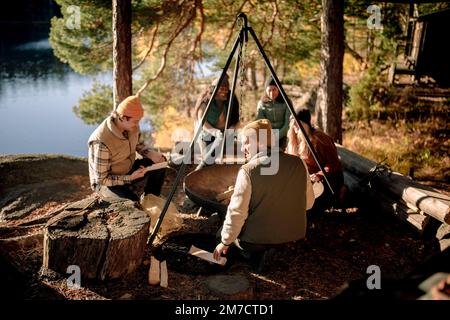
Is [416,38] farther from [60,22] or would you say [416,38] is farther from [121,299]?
[121,299]

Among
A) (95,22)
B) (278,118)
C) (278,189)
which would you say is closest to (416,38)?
(278,118)

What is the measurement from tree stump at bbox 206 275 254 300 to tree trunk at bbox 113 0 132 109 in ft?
13.8

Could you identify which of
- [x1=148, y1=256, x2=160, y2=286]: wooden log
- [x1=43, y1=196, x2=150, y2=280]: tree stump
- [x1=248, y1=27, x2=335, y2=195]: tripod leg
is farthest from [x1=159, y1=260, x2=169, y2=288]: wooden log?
[x1=248, y1=27, x2=335, y2=195]: tripod leg

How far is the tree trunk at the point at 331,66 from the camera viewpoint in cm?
629

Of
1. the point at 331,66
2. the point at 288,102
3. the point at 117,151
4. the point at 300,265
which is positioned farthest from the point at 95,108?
the point at 300,265

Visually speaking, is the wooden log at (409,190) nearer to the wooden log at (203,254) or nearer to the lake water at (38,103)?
the wooden log at (203,254)

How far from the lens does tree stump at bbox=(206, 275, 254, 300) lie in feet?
10.7

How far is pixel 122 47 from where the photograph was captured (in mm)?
6379

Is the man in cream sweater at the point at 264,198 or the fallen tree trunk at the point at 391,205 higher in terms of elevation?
the man in cream sweater at the point at 264,198

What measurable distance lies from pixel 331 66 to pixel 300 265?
377cm

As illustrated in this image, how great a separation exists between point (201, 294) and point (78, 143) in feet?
83.4

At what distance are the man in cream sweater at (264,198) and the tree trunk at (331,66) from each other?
350 cm

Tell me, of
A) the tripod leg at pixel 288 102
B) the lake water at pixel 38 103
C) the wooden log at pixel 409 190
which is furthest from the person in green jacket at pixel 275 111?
the lake water at pixel 38 103

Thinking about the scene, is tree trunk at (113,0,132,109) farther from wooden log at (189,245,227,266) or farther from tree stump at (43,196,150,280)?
wooden log at (189,245,227,266)
